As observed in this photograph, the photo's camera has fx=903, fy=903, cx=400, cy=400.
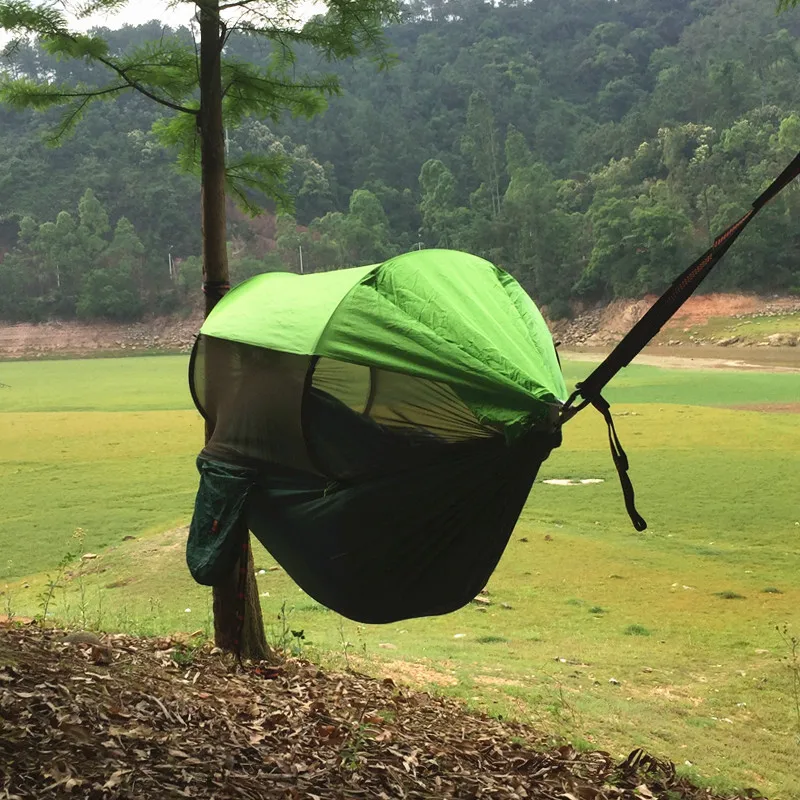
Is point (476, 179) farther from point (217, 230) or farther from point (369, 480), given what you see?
point (369, 480)

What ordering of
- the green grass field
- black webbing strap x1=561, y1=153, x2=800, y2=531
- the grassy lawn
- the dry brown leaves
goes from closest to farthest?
black webbing strap x1=561, y1=153, x2=800, y2=531 → the dry brown leaves → the green grass field → the grassy lawn

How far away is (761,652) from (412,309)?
348 centimetres

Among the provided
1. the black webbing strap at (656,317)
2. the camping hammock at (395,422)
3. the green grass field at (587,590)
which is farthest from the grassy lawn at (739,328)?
the black webbing strap at (656,317)

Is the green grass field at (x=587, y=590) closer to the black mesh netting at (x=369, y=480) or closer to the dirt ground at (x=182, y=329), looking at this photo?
the black mesh netting at (x=369, y=480)

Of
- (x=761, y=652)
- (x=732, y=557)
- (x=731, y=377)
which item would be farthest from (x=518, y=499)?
(x=731, y=377)

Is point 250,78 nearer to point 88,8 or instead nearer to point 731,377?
point 88,8

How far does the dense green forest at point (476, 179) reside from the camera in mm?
38844

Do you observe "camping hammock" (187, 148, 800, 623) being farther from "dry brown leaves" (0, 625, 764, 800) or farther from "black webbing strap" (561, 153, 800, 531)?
"dry brown leaves" (0, 625, 764, 800)

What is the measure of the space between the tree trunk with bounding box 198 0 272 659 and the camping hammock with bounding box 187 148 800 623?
0.83 metres

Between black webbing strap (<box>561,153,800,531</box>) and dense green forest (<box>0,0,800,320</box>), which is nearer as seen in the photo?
black webbing strap (<box>561,153,800,531</box>)

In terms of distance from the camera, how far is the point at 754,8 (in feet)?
221

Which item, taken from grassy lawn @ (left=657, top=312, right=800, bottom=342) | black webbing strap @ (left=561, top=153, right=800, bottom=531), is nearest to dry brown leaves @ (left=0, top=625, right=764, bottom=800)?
black webbing strap @ (left=561, top=153, right=800, bottom=531)

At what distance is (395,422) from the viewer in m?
2.38

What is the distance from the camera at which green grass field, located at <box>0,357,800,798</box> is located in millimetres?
3824
